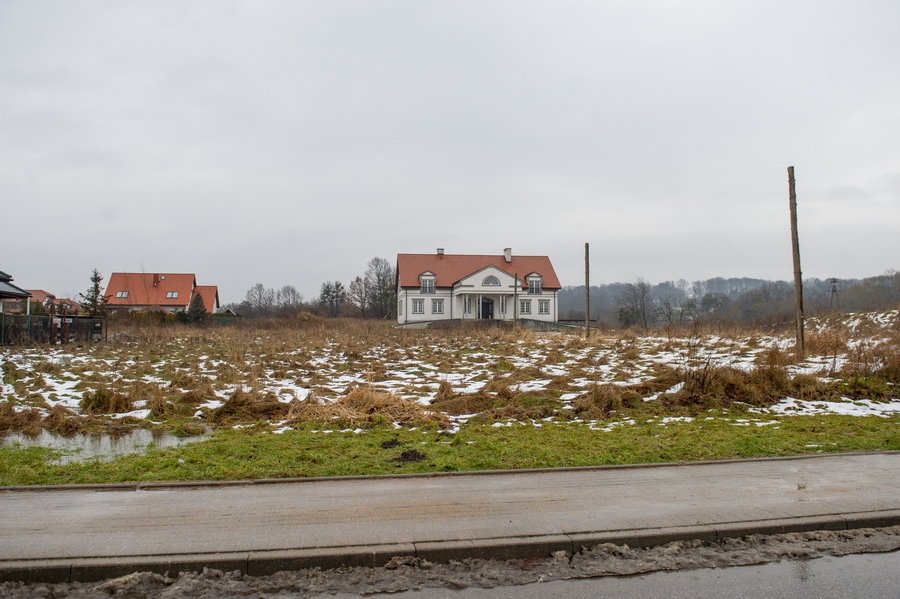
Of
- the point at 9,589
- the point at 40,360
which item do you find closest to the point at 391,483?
the point at 9,589

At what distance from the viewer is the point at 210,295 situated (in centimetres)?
7894

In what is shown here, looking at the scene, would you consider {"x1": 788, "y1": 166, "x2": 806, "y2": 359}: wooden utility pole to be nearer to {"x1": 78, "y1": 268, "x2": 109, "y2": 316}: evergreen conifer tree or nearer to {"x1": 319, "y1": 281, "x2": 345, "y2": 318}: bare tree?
{"x1": 78, "y1": 268, "x2": 109, "y2": 316}: evergreen conifer tree

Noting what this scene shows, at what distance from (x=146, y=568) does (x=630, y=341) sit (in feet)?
72.2

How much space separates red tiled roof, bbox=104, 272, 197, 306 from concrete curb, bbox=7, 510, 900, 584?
73432 millimetres

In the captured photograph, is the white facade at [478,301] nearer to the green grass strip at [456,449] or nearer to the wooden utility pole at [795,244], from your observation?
the wooden utility pole at [795,244]

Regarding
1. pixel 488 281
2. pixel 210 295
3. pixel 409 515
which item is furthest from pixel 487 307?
pixel 409 515

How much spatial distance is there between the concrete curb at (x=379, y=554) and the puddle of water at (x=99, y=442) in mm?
3468

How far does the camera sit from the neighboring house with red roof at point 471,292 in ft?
194

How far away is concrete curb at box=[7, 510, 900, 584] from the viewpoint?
157 inches

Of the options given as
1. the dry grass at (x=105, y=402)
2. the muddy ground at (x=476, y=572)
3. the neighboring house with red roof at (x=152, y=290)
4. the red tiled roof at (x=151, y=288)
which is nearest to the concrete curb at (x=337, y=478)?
the muddy ground at (x=476, y=572)

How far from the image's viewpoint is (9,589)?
12.6 ft

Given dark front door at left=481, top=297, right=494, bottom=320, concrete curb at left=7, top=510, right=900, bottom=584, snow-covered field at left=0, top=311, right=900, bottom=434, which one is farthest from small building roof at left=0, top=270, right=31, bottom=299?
dark front door at left=481, top=297, right=494, bottom=320

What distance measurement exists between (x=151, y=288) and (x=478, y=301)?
42.2 m

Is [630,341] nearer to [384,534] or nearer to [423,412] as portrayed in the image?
[423,412]
